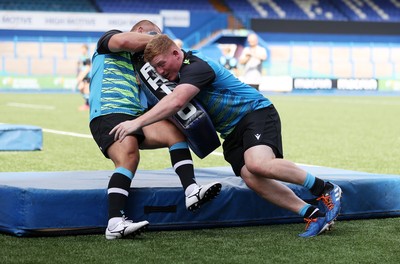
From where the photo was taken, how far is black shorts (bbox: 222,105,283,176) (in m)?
4.91

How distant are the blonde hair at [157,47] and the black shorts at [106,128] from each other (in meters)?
0.45

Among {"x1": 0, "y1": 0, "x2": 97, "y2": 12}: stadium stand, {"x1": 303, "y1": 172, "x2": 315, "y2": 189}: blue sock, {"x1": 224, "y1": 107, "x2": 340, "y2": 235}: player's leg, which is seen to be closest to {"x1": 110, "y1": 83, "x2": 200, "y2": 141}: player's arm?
{"x1": 224, "y1": 107, "x2": 340, "y2": 235}: player's leg

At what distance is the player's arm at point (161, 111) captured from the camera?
4.61 meters

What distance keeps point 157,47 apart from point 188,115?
46 cm

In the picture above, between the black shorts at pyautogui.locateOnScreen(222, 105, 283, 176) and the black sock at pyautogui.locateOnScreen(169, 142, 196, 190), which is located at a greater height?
the black shorts at pyautogui.locateOnScreen(222, 105, 283, 176)

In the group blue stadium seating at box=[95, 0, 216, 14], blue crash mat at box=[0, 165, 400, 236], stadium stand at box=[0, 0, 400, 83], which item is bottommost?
stadium stand at box=[0, 0, 400, 83]

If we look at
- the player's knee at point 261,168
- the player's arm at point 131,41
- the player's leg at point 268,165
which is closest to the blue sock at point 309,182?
the player's leg at point 268,165

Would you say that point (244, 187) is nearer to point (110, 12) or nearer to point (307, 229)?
point (307, 229)

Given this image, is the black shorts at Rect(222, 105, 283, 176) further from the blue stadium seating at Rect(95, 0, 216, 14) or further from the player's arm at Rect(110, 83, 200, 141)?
the blue stadium seating at Rect(95, 0, 216, 14)

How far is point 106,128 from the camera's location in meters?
4.93

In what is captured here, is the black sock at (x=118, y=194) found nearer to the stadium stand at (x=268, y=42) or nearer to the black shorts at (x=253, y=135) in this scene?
the black shorts at (x=253, y=135)

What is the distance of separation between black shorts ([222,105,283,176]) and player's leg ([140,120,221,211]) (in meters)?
0.27

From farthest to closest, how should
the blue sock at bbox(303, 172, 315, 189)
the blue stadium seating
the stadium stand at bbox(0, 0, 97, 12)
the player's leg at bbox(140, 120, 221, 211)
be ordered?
the blue stadium seating
the stadium stand at bbox(0, 0, 97, 12)
the blue sock at bbox(303, 172, 315, 189)
the player's leg at bbox(140, 120, 221, 211)

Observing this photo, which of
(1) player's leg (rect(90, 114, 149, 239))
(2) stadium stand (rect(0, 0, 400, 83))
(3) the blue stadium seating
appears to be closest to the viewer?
(1) player's leg (rect(90, 114, 149, 239))
